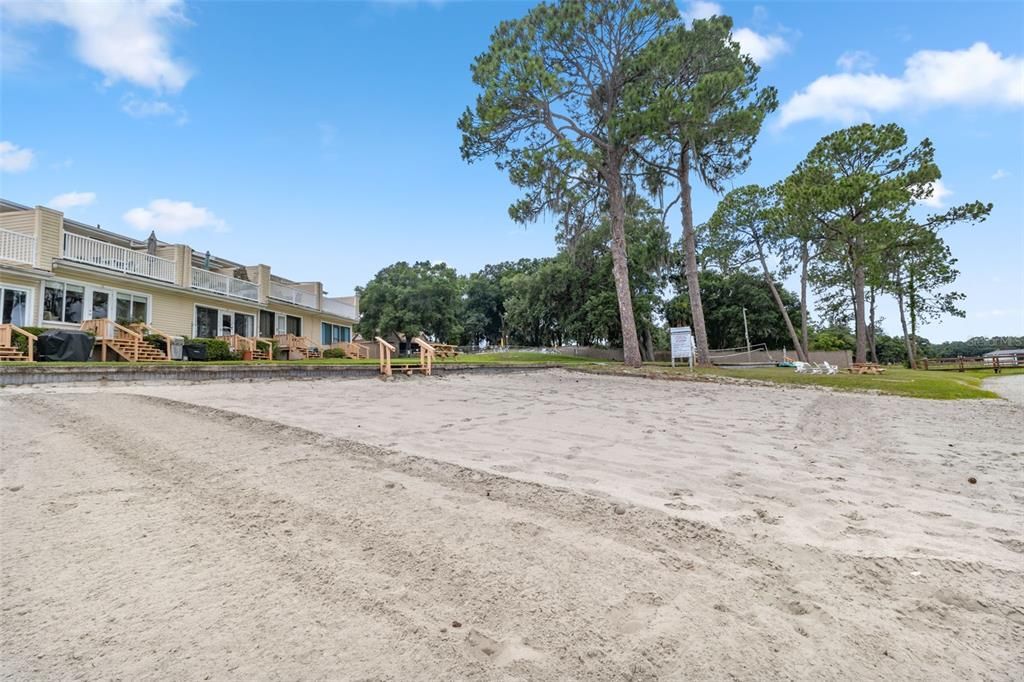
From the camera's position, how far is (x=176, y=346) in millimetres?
17484

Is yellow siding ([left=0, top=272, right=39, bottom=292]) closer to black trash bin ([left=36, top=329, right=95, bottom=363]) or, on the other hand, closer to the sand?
black trash bin ([left=36, top=329, right=95, bottom=363])

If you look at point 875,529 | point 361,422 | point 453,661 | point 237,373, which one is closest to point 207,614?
point 453,661

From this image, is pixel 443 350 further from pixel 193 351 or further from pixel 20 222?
pixel 20 222

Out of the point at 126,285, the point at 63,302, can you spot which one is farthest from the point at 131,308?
the point at 63,302

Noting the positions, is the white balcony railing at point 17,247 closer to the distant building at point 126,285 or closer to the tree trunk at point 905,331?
the distant building at point 126,285

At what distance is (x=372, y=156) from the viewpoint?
17688 millimetres

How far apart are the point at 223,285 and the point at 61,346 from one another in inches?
358

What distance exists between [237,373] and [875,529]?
1120 centimetres

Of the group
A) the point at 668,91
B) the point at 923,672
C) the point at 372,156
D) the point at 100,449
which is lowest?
the point at 923,672

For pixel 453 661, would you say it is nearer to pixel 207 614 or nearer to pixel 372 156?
pixel 207 614

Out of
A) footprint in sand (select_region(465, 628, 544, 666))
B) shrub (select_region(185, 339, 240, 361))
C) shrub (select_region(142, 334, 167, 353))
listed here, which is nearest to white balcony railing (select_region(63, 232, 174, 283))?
shrub (select_region(142, 334, 167, 353))

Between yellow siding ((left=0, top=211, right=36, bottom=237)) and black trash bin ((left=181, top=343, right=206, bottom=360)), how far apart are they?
524 cm

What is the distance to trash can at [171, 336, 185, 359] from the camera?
56.9 ft

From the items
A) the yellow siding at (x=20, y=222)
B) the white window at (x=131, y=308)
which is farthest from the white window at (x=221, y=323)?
the yellow siding at (x=20, y=222)
